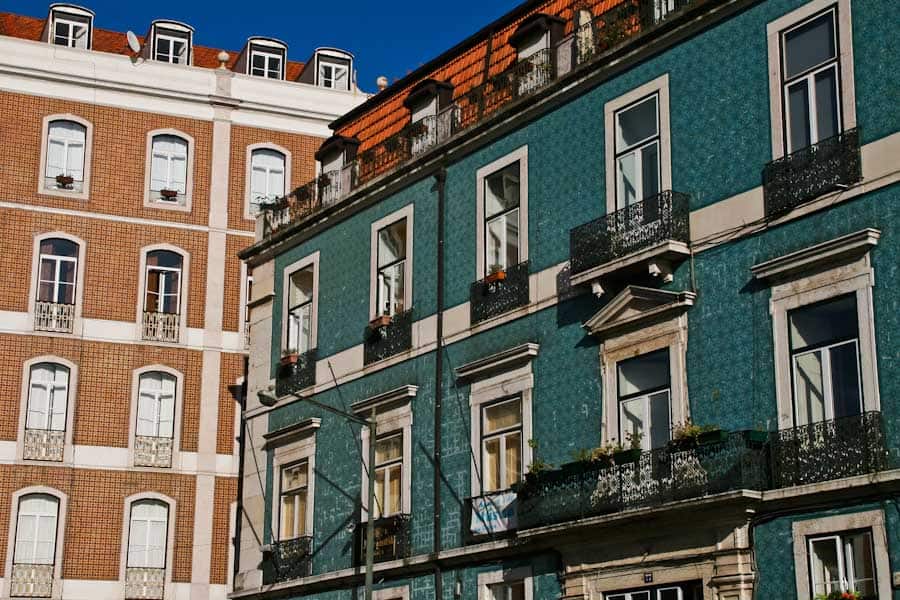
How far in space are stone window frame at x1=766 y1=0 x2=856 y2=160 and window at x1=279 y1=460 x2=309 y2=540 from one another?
524 inches

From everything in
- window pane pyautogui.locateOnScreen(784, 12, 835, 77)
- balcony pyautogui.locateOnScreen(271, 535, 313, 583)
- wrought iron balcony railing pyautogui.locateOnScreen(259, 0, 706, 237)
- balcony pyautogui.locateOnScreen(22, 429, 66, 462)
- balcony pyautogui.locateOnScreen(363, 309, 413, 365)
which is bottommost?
balcony pyautogui.locateOnScreen(271, 535, 313, 583)

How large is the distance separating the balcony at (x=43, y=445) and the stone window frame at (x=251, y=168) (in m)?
7.98

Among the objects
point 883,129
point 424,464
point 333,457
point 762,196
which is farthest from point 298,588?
point 883,129

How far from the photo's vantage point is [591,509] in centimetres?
2236

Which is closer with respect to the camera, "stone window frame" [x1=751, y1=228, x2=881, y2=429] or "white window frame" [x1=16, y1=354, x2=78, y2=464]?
"stone window frame" [x1=751, y1=228, x2=881, y2=429]

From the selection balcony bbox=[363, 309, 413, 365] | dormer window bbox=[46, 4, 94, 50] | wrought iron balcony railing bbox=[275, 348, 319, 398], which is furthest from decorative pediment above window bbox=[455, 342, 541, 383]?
dormer window bbox=[46, 4, 94, 50]

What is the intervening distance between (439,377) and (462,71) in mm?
6565

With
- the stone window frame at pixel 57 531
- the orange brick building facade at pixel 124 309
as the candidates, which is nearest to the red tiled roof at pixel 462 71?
the orange brick building facade at pixel 124 309

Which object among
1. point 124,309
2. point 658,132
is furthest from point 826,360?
point 124,309

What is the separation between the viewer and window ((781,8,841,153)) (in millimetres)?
20672

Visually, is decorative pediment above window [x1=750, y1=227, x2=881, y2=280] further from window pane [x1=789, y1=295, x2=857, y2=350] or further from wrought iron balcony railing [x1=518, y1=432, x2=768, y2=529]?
wrought iron balcony railing [x1=518, y1=432, x2=768, y2=529]

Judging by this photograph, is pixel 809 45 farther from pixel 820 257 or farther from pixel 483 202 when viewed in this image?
pixel 483 202

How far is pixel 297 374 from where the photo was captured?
1246 inches

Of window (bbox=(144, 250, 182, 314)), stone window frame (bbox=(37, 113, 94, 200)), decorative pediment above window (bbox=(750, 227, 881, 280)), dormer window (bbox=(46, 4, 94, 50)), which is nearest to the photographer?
decorative pediment above window (bbox=(750, 227, 881, 280))
